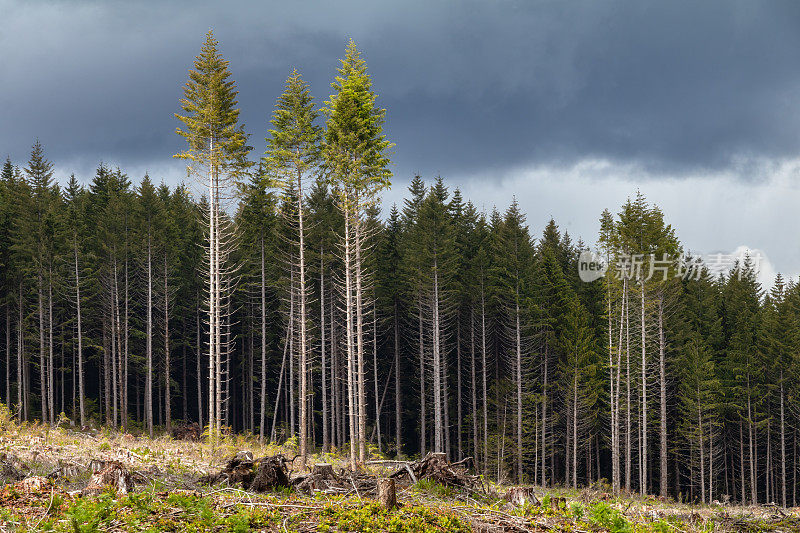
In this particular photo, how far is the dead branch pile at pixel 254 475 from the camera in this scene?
28.3 feet

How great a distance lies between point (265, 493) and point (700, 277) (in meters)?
39.9

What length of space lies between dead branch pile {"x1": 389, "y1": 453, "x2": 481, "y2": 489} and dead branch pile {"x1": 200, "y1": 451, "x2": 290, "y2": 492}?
228 centimetres

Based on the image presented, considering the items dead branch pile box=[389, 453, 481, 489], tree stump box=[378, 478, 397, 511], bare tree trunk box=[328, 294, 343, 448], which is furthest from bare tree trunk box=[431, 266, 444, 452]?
tree stump box=[378, 478, 397, 511]

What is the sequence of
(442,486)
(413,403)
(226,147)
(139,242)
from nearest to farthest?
(442,486) → (226,147) → (139,242) → (413,403)

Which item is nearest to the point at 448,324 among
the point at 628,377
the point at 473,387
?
the point at 473,387

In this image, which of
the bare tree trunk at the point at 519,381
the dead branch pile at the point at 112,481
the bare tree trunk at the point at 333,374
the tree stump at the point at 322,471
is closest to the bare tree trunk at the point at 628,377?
the bare tree trunk at the point at 519,381

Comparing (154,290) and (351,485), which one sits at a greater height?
(154,290)

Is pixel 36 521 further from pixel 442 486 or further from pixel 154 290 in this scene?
pixel 154 290

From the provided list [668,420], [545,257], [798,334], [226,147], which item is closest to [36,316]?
[226,147]

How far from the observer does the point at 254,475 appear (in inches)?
351

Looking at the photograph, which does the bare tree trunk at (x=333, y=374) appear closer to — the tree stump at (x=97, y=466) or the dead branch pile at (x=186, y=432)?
the dead branch pile at (x=186, y=432)

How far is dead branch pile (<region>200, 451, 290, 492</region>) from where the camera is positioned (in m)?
8.64

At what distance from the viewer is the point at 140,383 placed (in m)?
45.6

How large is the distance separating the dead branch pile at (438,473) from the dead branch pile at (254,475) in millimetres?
2278
